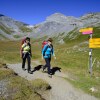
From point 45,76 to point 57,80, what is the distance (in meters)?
1.46

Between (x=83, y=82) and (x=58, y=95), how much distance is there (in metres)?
4.05

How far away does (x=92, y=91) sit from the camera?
16312mm

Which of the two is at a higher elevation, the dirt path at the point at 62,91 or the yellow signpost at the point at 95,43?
the yellow signpost at the point at 95,43

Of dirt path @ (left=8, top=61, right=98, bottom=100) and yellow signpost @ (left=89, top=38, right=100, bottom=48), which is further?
yellow signpost @ (left=89, top=38, right=100, bottom=48)

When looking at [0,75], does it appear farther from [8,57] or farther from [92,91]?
[8,57]

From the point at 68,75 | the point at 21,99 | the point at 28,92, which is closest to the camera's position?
the point at 21,99

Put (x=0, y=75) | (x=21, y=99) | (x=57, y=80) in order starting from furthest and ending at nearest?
(x=57, y=80), (x=0, y=75), (x=21, y=99)

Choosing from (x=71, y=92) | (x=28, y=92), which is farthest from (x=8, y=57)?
(x=28, y=92)

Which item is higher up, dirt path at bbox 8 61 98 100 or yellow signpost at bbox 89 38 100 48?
yellow signpost at bbox 89 38 100 48

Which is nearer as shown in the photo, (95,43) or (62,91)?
(62,91)

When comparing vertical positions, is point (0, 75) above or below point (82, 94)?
above

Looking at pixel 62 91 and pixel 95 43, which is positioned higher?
pixel 95 43

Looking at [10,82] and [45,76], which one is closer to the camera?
[10,82]

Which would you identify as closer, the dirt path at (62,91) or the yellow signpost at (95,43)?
the dirt path at (62,91)
